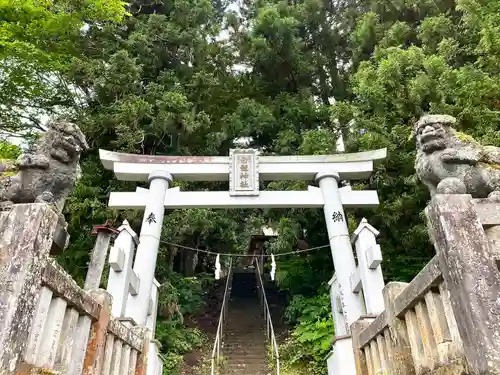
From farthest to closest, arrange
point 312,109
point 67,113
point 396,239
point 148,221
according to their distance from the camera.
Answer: point 312,109 → point 67,113 → point 396,239 → point 148,221

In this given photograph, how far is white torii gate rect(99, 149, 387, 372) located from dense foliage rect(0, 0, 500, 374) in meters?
0.82

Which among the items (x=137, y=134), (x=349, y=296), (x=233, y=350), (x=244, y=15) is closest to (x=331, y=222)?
(x=349, y=296)

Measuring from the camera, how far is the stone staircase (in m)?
8.84

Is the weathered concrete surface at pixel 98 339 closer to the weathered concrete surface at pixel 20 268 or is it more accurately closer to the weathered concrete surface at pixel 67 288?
the weathered concrete surface at pixel 67 288

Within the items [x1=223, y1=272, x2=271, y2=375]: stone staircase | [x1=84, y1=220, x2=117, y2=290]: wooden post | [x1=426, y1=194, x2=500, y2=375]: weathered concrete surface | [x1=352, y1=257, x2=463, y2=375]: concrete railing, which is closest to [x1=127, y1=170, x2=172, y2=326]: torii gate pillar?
[x1=84, y1=220, x2=117, y2=290]: wooden post

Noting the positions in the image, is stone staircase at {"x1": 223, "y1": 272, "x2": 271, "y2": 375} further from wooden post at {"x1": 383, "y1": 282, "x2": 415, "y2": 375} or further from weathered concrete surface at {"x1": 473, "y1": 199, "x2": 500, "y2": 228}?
weathered concrete surface at {"x1": 473, "y1": 199, "x2": 500, "y2": 228}

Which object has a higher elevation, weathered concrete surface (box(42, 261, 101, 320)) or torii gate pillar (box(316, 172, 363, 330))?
torii gate pillar (box(316, 172, 363, 330))

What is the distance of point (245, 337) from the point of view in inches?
415

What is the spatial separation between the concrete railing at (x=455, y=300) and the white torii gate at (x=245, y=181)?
15.2 feet

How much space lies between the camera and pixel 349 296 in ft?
21.9

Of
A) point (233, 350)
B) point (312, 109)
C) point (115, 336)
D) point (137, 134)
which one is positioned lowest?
point (115, 336)

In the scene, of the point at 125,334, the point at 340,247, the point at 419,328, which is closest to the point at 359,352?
the point at 419,328

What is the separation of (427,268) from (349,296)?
4581mm

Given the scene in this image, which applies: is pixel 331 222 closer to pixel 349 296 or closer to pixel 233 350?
pixel 349 296
